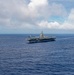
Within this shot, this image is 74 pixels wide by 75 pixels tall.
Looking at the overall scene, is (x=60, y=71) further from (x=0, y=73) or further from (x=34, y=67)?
(x=0, y=73)

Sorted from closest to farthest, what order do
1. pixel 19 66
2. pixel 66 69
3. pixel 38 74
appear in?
pixel 38 74
pixel 66 69
pixel 19 66

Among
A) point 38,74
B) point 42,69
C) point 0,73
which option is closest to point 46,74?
point 38,74

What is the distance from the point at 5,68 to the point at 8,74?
9.36m

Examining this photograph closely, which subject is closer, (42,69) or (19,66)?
(42,69)

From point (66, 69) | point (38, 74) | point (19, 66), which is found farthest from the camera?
point (19, 66)

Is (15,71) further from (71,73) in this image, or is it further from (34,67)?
(71,73)

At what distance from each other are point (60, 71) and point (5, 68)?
58.0 ft

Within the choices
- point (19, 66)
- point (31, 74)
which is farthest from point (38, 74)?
point (19, 66)

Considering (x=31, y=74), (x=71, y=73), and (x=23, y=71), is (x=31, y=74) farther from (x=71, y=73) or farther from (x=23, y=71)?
(x=71, y=73)

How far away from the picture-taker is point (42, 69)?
74188 mm

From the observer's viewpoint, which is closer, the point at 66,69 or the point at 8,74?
the point at 8,74

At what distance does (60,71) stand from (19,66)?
1525 cm

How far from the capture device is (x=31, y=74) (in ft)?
221

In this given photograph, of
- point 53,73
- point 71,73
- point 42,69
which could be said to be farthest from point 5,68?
point 71,73
